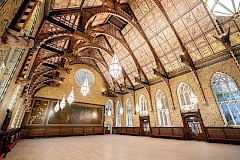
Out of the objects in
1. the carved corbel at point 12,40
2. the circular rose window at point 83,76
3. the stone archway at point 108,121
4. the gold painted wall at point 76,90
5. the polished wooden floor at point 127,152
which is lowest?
the polished wooden floor at point 127,152

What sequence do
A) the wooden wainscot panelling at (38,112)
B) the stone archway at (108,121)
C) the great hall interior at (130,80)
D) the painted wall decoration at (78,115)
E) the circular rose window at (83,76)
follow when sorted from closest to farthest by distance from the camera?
the great hall interior at (130,80)
the wooden wainscot panelling at (38,112)
the painted wall decoration at (78,115)
the circular rose window at (83,76)
the stone archway at (108,121)

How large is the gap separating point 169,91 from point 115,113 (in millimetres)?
10484

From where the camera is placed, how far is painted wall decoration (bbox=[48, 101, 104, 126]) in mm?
14371

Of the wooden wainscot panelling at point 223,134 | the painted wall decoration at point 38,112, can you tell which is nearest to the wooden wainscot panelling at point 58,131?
the painted wall decoration at point 38,112

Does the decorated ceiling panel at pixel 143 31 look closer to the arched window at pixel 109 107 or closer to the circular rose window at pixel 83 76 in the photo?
the circular rose window at pixel 83 76

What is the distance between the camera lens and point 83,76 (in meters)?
18.3

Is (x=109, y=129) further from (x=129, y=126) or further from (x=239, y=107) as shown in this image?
(x=239, y=107)

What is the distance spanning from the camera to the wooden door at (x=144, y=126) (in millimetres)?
14055

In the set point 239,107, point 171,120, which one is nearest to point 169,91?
point 171,120

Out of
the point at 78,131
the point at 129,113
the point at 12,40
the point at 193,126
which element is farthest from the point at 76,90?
the point at 12,40

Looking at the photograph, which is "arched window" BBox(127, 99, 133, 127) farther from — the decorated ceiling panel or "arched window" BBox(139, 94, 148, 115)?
the decorated ceiling panel

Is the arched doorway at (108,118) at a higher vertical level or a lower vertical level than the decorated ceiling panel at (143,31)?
lower

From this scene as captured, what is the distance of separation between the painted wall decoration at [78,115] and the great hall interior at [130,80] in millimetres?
126

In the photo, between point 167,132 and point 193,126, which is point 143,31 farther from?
point 167,132
